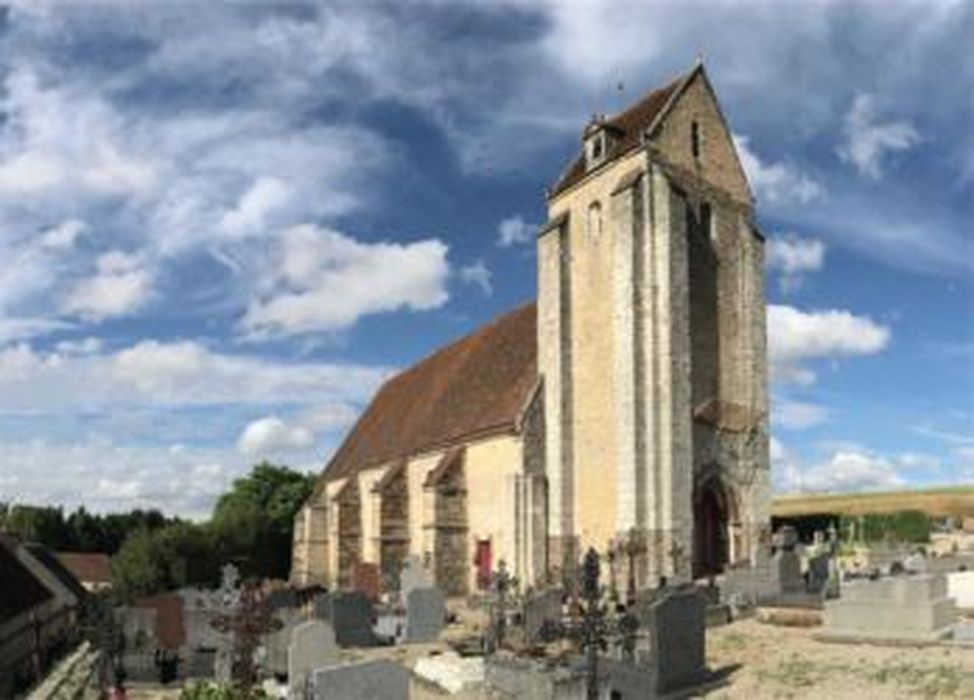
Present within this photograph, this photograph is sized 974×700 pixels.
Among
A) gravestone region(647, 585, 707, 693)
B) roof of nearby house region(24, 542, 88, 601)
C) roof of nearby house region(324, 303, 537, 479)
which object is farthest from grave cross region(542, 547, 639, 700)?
roof of nearby house region(24, 542, 88, 601)

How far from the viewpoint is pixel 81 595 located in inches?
1284

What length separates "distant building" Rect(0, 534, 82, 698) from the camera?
20.8 m

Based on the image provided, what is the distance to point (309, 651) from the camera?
1661 centimetres

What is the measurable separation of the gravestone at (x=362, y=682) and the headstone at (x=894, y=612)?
29.3 feet

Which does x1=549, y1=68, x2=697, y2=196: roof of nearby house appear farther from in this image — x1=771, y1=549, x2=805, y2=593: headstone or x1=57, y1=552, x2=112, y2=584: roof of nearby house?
x1=57, y1=552, x2=112, y2=584: roof of nearby house

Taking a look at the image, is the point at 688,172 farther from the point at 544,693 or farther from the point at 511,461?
the point at 544,693

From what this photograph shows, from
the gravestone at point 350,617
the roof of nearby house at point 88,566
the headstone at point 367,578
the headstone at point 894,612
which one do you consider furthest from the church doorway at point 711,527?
the roof of nearby house at point 88,566

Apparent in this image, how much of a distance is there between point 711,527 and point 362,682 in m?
20.1

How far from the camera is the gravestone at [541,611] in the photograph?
22453 millimetres

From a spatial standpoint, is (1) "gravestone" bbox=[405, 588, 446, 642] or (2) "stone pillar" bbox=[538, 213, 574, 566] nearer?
(1) "gravestone" bbox=[405, 588, 446, 642]

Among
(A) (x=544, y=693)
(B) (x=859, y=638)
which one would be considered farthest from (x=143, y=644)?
(B) (x=859, y=638)

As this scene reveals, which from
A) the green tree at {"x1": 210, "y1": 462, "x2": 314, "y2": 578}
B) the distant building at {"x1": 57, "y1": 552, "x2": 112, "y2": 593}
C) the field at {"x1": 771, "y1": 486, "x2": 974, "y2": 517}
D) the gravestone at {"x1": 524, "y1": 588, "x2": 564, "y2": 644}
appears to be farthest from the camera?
the field at {"x1": 771, "y1": 486, "x2": 974, "y2": 517}

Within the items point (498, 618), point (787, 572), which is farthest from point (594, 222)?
point (498, 618)

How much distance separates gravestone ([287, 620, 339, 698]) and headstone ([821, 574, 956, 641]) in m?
8.24
